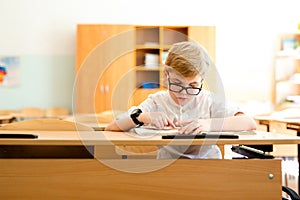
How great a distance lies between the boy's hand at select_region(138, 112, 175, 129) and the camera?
1.61 metres

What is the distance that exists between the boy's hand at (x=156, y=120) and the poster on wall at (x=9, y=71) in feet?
17.1

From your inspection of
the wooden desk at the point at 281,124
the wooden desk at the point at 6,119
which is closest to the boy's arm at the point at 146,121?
the wooden desk at the point at 281,124

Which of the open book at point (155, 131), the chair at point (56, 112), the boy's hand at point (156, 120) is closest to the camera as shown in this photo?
the open book at point (155, 131)

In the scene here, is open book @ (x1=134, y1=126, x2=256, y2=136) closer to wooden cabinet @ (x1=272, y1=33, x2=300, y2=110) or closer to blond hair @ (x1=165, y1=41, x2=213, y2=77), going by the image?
blond hair @ (x1=165, y1=41, x2=213, y2=77)

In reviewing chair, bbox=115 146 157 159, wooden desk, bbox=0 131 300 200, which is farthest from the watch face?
wooden desk, bbox=0 131 300 200

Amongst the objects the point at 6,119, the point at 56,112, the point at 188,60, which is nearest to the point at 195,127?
the point at 188,60

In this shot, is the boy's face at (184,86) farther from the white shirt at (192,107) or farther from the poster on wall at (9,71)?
the poster on wall at (9,71)

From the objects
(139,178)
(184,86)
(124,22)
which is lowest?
(139,178)

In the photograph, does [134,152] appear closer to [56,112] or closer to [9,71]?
[56,112]

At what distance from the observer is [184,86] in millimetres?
1698

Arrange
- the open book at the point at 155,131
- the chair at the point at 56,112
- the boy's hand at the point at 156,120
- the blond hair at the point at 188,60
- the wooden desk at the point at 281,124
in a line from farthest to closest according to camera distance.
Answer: the chair at the point at 56,112 → the wooden desk at the point at 281,124 → the blond hair at the point at 188,60 → the boy's hand at the point at 156,120 → the open book at the point at 155,131

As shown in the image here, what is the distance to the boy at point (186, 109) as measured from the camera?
159 centimetres

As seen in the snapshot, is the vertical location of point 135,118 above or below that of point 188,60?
below

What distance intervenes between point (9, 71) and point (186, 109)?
516 centimetres
